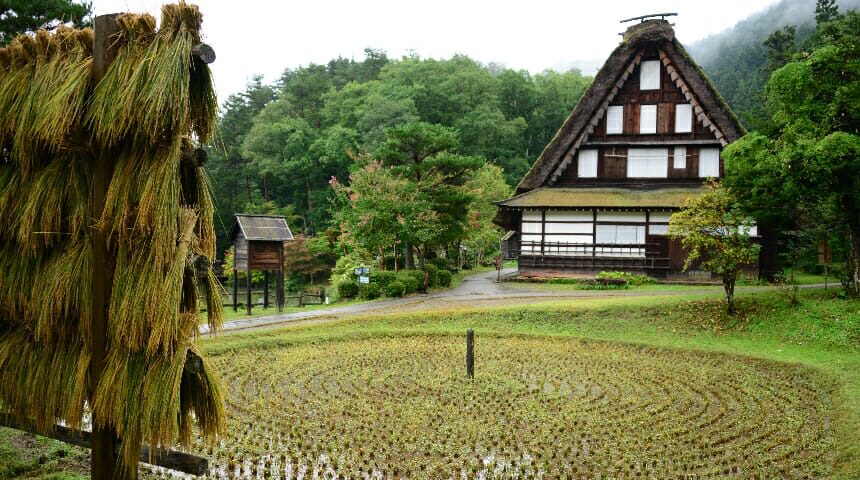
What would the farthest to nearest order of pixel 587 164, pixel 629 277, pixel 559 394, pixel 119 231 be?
1. pixel 587 164
2. pixel 629 277
3. pixel 559 394
4. pixel 119 231

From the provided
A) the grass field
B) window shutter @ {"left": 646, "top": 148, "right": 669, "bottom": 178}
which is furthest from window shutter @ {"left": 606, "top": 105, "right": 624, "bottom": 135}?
the grass field

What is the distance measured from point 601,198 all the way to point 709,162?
475cm

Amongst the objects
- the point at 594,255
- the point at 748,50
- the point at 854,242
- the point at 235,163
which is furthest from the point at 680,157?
the point at 748,50

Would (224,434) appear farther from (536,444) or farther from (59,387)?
(536,444)

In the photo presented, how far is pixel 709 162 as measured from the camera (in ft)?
83.9

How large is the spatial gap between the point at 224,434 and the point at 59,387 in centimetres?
151

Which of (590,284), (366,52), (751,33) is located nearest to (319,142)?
(366,52)

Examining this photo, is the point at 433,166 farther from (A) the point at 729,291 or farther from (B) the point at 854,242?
(B) the point at 854,242

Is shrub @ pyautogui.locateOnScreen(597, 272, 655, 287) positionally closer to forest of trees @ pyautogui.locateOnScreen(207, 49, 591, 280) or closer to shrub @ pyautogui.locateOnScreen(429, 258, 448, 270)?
forest of trees @ pyautogui.locateOnScreen(207, 49, 591, 280)

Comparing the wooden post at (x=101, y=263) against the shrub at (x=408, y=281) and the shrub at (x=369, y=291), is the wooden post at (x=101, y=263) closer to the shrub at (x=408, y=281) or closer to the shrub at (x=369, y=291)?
the shrub at (x=369, y=291)

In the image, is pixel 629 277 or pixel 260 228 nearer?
pixel 260 228

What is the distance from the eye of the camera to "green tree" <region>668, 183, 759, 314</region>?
15.7m

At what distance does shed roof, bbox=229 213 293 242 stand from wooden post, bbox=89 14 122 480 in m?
14.6

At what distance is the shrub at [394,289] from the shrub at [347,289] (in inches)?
47.2
